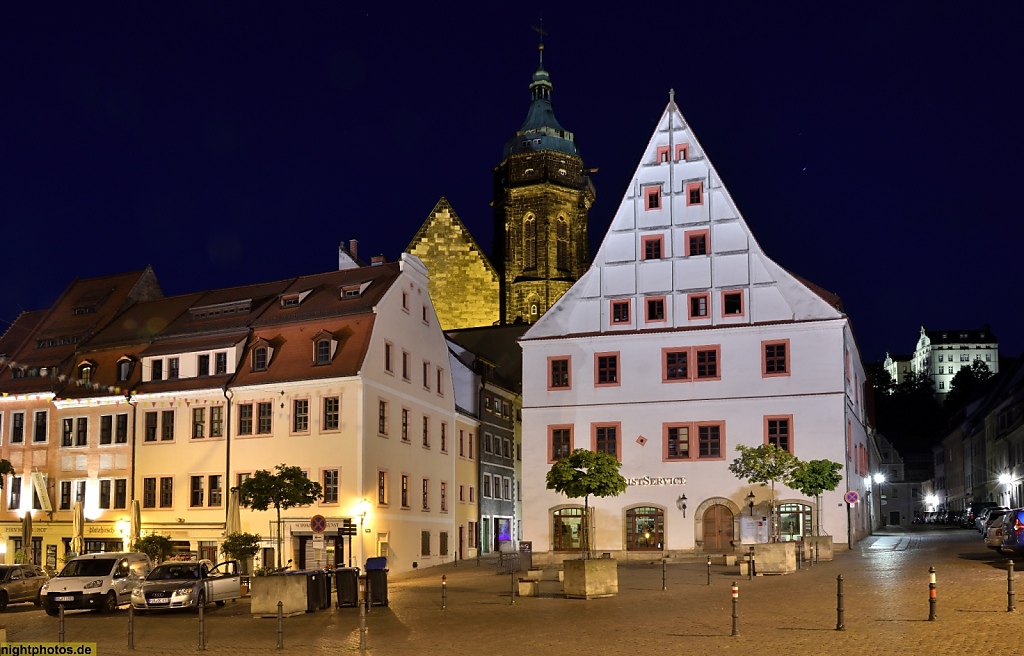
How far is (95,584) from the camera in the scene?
33906 millimetres

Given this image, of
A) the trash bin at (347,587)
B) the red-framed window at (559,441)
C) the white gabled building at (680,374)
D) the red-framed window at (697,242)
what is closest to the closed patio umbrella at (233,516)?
the white gabled building at (680,374)

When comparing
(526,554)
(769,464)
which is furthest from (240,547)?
(769,464)

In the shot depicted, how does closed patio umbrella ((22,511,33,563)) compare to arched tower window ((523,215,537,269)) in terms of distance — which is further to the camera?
arched tower window ((523,215,537,269))

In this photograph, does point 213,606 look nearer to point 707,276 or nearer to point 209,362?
point 209,362

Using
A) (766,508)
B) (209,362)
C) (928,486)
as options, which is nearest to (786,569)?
(766,508)

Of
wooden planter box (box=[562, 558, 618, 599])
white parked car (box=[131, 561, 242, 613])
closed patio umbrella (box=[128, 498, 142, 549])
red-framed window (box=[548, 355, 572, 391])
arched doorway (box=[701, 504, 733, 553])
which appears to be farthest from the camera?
red-framed window (box=[548, 355, 572, 391])

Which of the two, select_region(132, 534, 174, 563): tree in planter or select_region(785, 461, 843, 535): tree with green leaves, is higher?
select_region(785, 461, 843, 535): tree with green leaves

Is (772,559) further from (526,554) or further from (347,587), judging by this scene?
(526,554)

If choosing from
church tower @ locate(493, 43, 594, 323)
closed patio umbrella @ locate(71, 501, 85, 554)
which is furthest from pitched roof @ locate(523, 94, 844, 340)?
church tower @ locate(493, 43, 594, 323)

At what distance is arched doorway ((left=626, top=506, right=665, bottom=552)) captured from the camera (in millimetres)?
52188

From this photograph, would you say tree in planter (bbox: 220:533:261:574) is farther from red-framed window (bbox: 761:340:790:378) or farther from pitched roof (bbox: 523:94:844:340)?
red-framed window (bbox: 761:340:790:378)

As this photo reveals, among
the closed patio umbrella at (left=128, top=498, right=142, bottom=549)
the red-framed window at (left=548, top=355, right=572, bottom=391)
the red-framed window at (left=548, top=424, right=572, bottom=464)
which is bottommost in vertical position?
the closed patio umbrella at (left=128, top=498, right=142, bottom=549)

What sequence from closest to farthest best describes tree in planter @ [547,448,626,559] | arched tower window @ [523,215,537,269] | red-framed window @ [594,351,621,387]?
tree in planter @ [547,448,626,559] < red-framed window @ [594,351,621,387] < arched tower window @ [523,215,537,269]

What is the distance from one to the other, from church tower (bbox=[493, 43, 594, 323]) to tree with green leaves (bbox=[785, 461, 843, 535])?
51.6 meters
